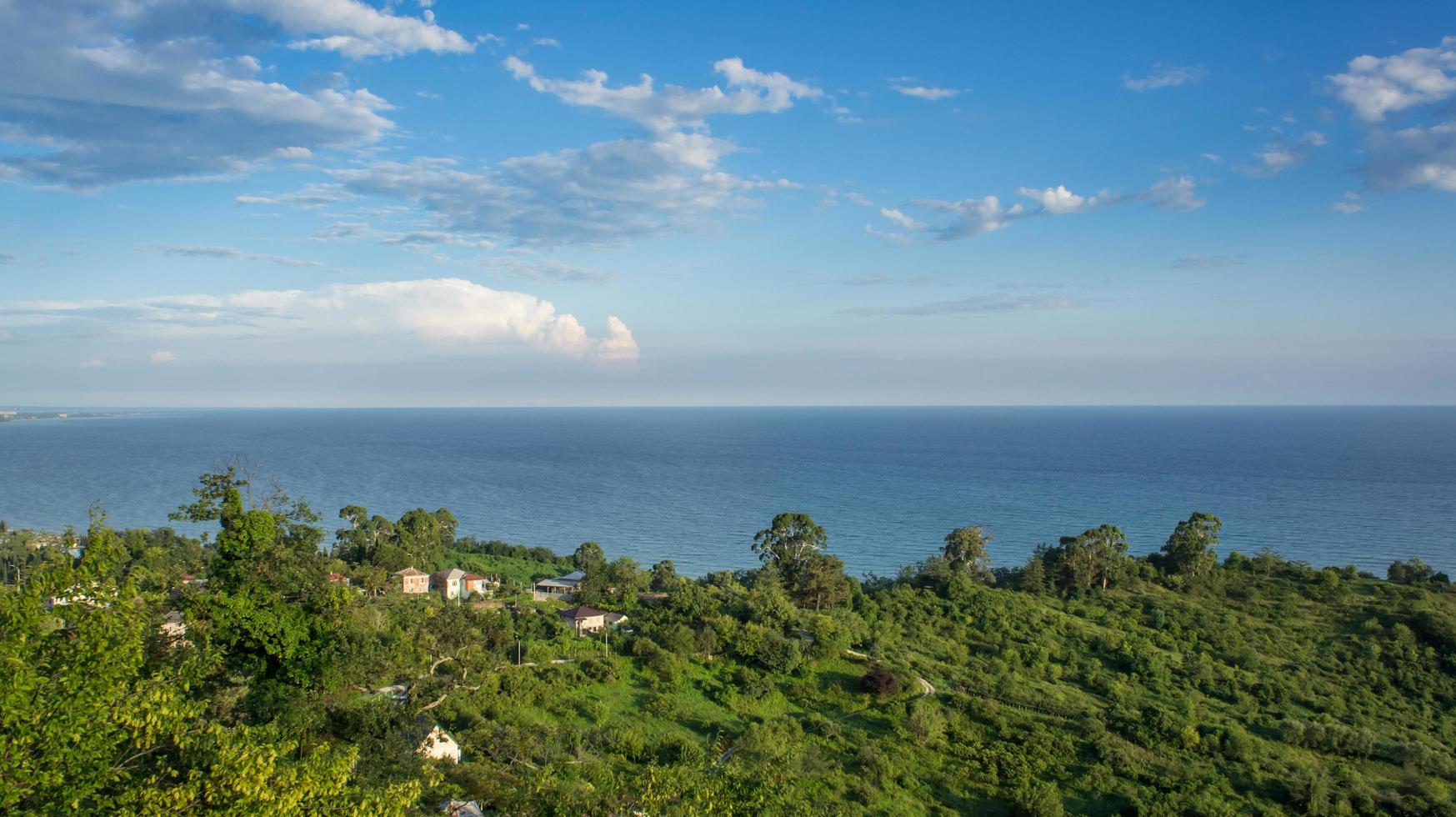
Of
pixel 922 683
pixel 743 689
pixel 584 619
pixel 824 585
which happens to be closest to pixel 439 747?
pixel 743 689

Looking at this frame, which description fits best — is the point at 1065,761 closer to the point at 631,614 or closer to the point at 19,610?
the point at 631,614

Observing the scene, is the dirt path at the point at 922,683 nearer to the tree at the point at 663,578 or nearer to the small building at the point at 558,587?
the tree at the point at 663,578

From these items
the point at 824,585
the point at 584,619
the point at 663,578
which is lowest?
the point at 663,578

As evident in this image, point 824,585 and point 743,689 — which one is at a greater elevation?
point 824,585

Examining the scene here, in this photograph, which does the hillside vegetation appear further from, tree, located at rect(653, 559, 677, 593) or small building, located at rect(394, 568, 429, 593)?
tree, located at rect(653, 559, 677, 593)

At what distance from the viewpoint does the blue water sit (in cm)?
7256

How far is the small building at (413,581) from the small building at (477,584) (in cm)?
219

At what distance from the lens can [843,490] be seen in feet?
341

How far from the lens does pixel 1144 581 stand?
44844 millimetres

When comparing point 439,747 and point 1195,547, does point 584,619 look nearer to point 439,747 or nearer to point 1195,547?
point 439,747

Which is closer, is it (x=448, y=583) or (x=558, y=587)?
(x=448, y=583)

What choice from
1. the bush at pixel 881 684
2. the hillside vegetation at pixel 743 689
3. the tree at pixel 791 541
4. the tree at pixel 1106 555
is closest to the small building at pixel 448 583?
the hillside vegetation at pixel 743 689

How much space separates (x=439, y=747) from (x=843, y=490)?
87.0m

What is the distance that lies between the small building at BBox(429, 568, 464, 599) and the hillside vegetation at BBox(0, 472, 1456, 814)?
3725 mm
